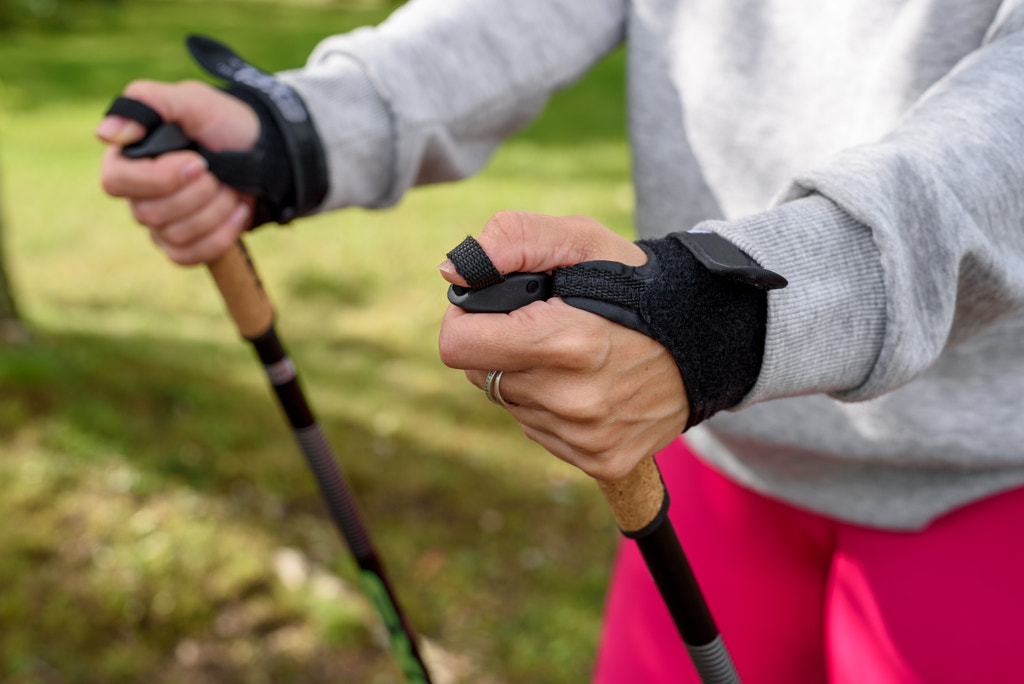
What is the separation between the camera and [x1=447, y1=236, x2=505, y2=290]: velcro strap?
87cm

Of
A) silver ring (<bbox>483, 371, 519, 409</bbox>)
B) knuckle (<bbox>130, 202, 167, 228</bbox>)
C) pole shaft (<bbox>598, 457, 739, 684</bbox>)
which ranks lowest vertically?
pole shaft (<bbox>598, 457, 739, 684</bbox>)

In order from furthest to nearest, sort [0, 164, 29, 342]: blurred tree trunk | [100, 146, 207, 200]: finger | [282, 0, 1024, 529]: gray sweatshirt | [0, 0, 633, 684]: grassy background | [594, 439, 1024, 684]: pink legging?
[0, 164, 29, 342]: blurred tree trunk
[0, 0, 633, 684]: grassy background
[100, 146, 207, 200]: finger
[594, 439, 1024, 684]: pink legging
[282, 0, 1024, 529]: gray sweatshirt

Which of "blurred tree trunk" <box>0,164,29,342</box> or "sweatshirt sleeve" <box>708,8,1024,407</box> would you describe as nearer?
"sweatshirt sleeve" <box>708,8,1024,407</box>

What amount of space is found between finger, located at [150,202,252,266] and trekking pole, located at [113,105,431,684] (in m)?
0.03

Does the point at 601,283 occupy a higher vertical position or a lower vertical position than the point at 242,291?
higher

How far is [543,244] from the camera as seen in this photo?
905 mm

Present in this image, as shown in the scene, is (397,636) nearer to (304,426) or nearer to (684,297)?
(304,426)

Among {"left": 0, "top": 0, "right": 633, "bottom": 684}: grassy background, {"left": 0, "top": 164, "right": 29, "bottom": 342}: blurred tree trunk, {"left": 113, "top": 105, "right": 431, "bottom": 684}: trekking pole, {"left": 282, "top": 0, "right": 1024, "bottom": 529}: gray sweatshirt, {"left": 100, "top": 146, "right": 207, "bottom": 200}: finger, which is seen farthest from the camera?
{"left": 0, "top": 164, "right": 29, "bottom": 342}: blurred tree trunk

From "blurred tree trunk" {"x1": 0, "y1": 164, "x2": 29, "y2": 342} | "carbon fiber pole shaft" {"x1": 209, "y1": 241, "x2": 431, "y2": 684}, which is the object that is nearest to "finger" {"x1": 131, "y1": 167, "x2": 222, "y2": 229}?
"carbon fiber pole shaft" {"x1": 209, "y1": 241, "x2": 431, "y2": 684}

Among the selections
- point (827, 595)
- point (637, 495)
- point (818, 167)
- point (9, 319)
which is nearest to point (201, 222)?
point (637, 495)

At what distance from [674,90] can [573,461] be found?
0.87 metres

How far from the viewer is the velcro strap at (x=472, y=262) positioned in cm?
87

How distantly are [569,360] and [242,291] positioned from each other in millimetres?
946

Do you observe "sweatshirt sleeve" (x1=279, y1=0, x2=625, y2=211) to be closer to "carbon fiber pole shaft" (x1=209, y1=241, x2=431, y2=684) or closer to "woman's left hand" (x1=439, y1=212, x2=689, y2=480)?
"carbon fiber pole shaft" (x1=209, y1=241, x2=431, y2=684)
